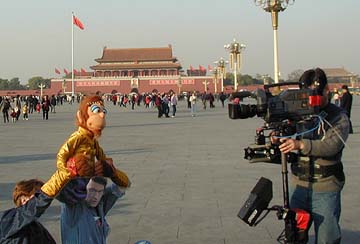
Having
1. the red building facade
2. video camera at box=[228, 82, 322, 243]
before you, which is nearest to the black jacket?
video camera at box=[228, 82, 322, 243]

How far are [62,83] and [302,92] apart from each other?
79396 millimetres

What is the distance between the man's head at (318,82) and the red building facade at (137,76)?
237 feet

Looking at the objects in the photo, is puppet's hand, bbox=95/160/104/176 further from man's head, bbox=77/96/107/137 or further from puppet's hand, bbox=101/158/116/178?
man's head, bbox=77/96/107/137

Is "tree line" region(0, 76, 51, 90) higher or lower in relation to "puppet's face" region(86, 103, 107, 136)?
higher

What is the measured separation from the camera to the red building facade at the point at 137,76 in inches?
2968

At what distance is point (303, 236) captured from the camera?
2.74 m

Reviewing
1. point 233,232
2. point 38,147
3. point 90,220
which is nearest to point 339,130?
point 90,220

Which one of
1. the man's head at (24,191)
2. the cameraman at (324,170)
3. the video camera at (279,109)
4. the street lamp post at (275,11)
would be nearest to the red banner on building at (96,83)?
the street lamp post at (275,11)

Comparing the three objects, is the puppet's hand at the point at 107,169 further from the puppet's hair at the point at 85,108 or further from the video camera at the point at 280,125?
the video camera at the point at 280,125

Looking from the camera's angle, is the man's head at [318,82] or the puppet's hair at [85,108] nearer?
the puppet's hair at [85,108]

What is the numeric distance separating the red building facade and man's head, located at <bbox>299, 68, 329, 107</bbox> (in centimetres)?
7230

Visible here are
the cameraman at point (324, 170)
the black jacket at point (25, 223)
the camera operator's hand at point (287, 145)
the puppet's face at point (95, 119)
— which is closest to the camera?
the black jacket at point (25, 223)

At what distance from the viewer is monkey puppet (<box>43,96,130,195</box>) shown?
95.6 inches

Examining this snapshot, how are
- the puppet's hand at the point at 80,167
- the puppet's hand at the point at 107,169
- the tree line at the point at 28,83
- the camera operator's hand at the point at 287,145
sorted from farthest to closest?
the tree line at the point at 28,83, the camera operator's hand at the point at 287,145, the puppet's hand at the point at 107,169, the puppet's hand at the point at 80,167
